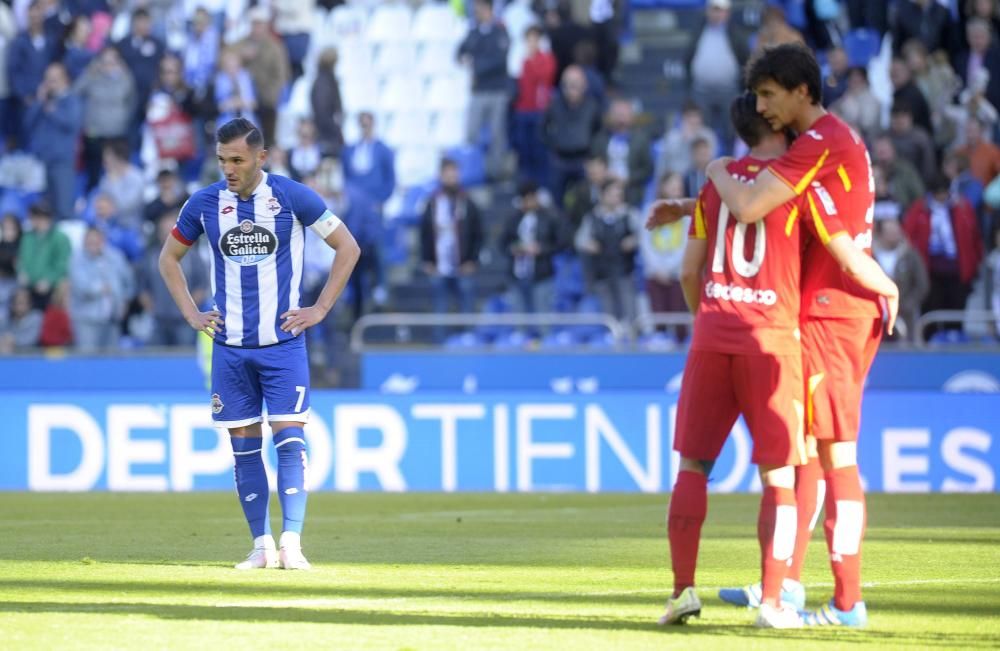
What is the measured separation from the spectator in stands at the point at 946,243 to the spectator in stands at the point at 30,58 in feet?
37.0

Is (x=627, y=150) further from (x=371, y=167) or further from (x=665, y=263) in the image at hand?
(x=371, y=167)

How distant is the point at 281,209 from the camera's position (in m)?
9.52

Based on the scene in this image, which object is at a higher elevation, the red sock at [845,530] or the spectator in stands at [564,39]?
the spectator in stands at [564,39]

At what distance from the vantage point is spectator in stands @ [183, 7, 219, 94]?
23609mm

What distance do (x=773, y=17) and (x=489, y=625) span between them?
1476 cm

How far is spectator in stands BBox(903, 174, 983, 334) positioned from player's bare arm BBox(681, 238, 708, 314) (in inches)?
498

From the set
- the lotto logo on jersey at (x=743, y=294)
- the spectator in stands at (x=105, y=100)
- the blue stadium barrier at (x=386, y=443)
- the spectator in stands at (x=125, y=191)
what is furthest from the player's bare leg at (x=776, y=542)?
the spectator in stands at (x=105, y=100)

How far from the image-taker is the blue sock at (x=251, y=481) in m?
9.48

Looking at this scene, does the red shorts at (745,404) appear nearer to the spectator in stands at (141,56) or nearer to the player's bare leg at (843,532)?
the player's bare leg at (843,532)

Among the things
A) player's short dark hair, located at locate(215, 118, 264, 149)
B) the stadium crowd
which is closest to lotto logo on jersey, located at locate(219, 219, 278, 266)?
player's short dark hair, located at locate(215, 118, 264, 149)

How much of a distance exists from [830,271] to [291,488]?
338cm

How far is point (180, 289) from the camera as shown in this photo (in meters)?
9.70

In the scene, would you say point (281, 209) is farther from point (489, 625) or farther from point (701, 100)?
point (701, 100)

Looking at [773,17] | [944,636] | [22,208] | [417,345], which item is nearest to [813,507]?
[944,636]
